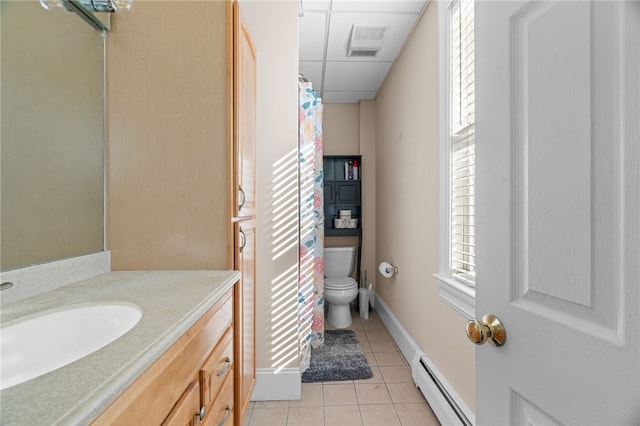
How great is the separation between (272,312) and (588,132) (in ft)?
5.36

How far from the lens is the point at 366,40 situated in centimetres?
220

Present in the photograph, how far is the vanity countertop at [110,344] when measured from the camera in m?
0.37

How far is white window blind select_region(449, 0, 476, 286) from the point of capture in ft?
4.70

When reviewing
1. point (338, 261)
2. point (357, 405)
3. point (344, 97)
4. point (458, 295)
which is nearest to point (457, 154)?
point (458, 295)

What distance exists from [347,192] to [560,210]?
2894 millimetres

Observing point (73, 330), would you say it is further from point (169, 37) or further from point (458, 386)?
point (458, 386)

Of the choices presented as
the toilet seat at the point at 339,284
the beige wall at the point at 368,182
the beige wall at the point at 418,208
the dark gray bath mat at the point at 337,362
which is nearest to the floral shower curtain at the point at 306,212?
the dark gray bath mat at the point at 337,362

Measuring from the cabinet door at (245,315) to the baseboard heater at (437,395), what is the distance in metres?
0.99

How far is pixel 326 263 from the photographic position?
308 centimetres

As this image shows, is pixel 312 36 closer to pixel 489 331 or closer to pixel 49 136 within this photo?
pixel 49 136

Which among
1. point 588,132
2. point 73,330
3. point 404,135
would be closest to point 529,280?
point 588,132

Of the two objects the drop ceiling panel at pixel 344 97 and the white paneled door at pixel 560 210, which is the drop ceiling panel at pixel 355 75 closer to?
the drop ceiling panel at pixel 344 97

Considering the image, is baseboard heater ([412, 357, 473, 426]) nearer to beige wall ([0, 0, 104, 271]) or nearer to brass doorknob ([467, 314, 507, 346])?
brass doorknob ([467, 314, 507, 346])

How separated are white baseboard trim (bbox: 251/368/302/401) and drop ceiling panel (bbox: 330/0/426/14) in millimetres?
2285
